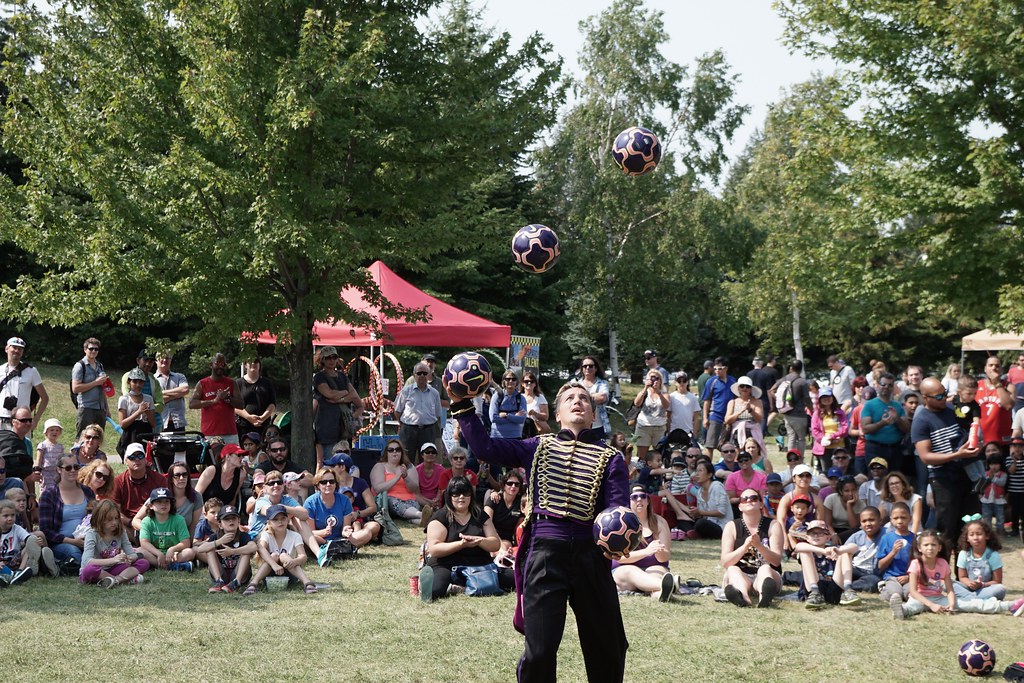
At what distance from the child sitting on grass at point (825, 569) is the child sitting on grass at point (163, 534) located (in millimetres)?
5797

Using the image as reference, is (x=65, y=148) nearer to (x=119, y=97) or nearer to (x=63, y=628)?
(x=119, y=97)

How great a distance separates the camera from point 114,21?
522 inches

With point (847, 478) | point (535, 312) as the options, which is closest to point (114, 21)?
point (847, 478)

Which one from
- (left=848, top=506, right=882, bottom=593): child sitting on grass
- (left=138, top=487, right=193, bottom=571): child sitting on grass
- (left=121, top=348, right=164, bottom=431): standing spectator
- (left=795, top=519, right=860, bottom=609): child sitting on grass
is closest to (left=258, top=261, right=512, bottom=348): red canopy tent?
(left=121, top=348, right=164, bottom=431): standing spectator

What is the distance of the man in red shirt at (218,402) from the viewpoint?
12.9 meters

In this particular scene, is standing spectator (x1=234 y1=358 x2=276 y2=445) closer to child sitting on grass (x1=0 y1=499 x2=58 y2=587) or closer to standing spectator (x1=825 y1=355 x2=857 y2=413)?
child sitting on grass (x1=0 y1=499 x2=58 y2=587)

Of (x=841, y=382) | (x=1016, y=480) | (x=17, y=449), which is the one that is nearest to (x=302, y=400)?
(x=17, y=449)

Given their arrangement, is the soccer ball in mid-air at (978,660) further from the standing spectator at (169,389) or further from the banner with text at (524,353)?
the banner with text at (524,353)

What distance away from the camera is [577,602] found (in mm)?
4965

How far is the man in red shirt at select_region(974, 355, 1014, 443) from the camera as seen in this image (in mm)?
12703

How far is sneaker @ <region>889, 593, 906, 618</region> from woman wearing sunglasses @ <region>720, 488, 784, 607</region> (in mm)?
955

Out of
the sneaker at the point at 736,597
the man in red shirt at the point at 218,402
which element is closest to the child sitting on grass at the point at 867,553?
the sneaker at the point at 736,597

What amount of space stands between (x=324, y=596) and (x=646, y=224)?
29.0 metres

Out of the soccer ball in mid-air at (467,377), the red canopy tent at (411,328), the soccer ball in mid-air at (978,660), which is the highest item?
the red canopy tent at (411,328)
